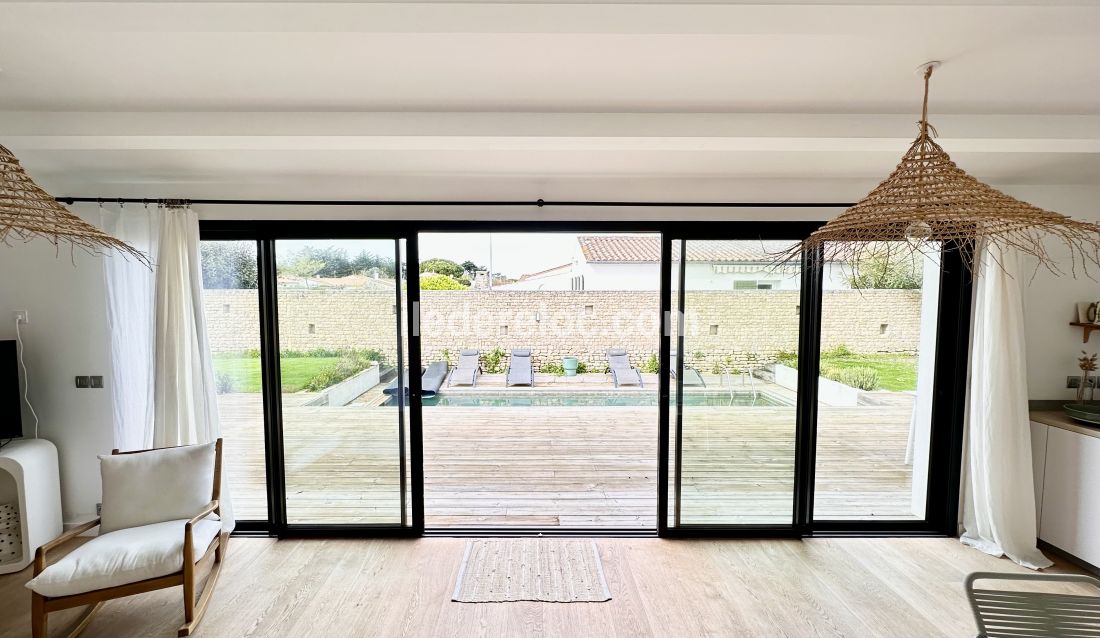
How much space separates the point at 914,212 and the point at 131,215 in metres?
3.87

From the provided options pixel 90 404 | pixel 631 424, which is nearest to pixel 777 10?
pixel 90 404

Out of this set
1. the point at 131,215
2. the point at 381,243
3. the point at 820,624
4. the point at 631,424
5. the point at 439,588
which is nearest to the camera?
the point at 820,624

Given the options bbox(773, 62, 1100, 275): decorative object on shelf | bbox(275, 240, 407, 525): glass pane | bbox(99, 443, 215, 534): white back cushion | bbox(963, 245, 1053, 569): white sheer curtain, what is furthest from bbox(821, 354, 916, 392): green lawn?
bbox(99, 443, 215, 534): white back cushion

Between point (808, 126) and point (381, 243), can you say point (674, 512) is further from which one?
point (381, 243)

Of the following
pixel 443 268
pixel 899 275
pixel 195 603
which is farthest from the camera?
pixel 443 268

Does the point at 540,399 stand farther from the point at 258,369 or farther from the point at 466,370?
the point at 258,369

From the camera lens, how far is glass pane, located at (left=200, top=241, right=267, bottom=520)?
3.04 m

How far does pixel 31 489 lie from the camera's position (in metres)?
2.72

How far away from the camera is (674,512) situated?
3164mm

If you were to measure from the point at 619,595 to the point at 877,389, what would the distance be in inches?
92.6

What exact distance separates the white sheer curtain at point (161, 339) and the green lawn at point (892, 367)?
429 centimetres

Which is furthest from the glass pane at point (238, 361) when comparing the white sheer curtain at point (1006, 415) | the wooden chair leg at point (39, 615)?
the white sheer curtain at point (1006, 415)

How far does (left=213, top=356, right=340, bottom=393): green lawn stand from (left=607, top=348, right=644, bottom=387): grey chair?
5.62 metres

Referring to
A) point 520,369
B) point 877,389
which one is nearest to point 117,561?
point 877,389
